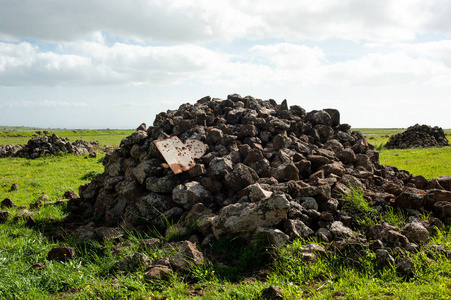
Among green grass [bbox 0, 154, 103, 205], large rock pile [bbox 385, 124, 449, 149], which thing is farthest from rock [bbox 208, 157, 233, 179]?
large rock pile [bbox 385, 124, 449, 149]

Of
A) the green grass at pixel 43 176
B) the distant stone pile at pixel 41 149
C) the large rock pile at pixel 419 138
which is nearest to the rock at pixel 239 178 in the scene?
the green grass at pixel 43 176

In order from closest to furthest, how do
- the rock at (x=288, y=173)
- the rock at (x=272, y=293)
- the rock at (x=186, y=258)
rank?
1. the rock at (x=272, y=293)
2. the rock at (x=186, y=258)
3. the rock at (x=288, y=173)

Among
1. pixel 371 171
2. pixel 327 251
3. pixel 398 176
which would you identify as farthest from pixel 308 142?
pixel 327 251

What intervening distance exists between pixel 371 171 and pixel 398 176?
3.41 feet

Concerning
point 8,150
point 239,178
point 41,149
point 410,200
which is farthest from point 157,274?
point 8,150

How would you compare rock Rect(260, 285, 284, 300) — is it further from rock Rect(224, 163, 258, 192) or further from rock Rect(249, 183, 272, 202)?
rock Rect(224, 163, 258, 192)

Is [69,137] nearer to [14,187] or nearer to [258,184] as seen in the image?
[14,187]

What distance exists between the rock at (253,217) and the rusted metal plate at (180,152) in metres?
2.08

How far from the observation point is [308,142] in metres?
9.18

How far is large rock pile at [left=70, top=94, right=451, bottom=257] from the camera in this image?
5.78 m

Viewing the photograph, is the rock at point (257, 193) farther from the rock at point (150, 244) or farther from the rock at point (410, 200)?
the rock at point (410, 200)

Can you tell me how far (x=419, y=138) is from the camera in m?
28.9

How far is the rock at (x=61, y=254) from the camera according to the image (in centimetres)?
560

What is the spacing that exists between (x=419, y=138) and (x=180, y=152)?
27258mm
